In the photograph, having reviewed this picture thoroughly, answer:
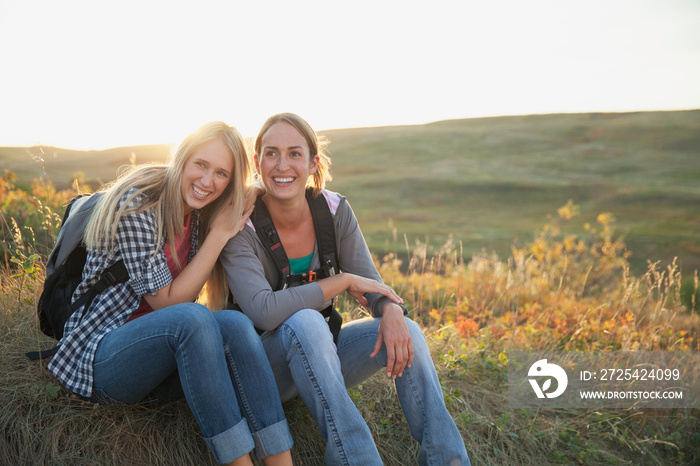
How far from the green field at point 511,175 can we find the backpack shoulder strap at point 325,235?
22.0ft

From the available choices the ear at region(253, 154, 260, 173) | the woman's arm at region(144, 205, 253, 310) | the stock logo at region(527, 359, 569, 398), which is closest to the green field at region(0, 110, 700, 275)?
the ear at region(253, 154, 260, 173)

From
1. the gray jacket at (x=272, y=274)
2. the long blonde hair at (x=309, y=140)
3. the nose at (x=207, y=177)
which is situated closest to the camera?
the gray jacket at (x=272, y=274)

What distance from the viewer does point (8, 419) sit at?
100 inches

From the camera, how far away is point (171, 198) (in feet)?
8.60

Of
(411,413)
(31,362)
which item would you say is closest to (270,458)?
(411,413)

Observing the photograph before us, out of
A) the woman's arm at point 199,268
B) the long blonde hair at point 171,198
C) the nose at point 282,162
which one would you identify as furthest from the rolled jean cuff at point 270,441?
the nose at point 282,162

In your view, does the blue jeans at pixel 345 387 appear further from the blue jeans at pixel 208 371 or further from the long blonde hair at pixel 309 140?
the long blonde hair at pixel 309 140

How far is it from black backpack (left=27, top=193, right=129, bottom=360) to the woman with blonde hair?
4 cm

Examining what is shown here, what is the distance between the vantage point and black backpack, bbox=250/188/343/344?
291cm

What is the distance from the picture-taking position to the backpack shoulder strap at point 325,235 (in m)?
3.08

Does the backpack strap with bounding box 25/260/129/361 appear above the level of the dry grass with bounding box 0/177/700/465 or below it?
above

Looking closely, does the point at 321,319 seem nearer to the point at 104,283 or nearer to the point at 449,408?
the point at 104,283

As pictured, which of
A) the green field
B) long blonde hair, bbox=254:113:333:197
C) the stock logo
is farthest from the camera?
the green field

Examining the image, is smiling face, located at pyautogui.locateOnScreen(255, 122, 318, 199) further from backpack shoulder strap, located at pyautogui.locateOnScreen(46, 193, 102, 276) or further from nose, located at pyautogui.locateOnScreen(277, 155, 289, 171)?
backpack shoulder strap, located at pyautogui.locateOnScreen(46, 193, 102, 276)
